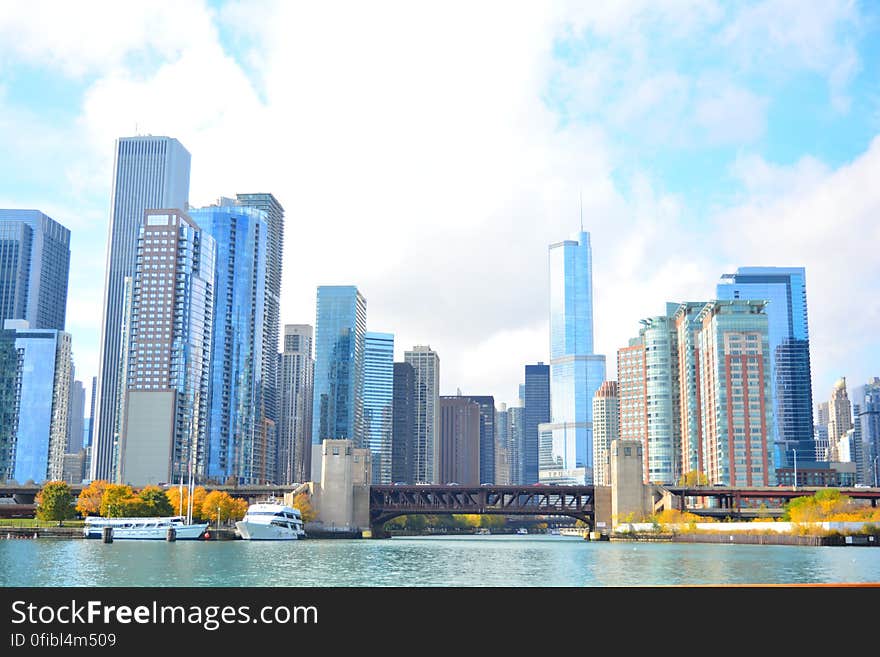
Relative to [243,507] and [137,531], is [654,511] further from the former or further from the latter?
[137,531]

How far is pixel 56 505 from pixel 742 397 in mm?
121396

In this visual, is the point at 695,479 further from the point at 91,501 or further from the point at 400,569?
the point at 400,569

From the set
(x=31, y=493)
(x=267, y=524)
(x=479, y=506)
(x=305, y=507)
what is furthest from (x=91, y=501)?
(x=479, y=506)

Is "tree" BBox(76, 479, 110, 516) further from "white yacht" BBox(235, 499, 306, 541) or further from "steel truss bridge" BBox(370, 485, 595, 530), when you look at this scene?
"steel truss bridge" BBox(370, 485, 595, 530)

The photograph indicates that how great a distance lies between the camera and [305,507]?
513ft

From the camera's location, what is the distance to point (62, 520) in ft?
424

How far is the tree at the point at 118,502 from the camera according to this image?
12256cm

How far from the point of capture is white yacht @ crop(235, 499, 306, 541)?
5025 inches

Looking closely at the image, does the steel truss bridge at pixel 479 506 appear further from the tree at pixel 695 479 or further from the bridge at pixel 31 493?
the tree at pixel 695 479

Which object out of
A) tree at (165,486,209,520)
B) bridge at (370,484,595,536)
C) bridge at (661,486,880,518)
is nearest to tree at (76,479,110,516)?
tree at (165,486,209,520)

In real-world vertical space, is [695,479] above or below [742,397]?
below

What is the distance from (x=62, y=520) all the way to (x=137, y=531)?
68.8ft

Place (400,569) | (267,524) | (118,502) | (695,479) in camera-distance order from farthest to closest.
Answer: (695,479)
(267,524)
(118,502)
(400,569)

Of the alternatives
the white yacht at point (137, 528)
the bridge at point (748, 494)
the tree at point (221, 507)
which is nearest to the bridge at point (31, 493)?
the tree at point (221, 507)
